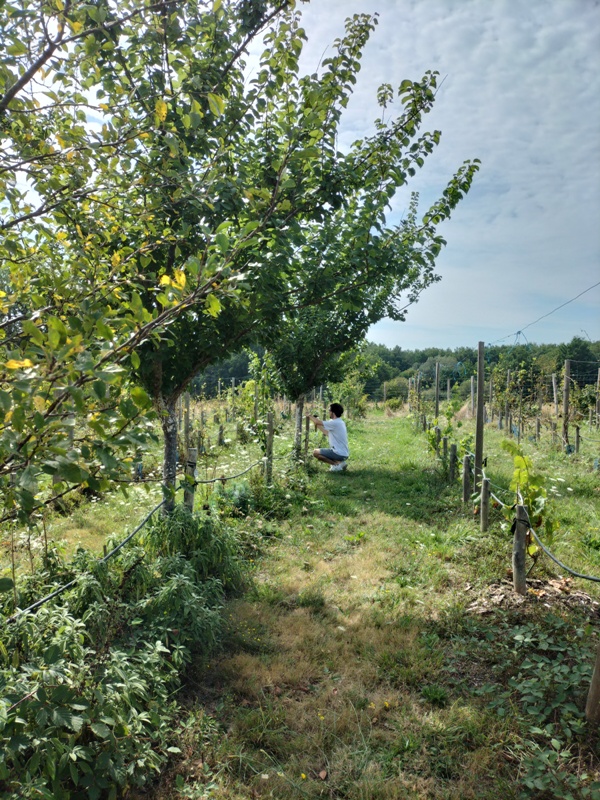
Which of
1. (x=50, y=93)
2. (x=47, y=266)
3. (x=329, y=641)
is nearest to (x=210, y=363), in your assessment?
(x=47, y=266)

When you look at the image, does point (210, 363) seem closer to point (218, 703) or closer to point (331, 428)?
point (218, 703)

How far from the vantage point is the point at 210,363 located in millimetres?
4809

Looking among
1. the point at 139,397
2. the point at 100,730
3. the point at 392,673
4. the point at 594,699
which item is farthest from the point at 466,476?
the point at 139,397

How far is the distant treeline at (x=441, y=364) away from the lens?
21281 millimetres

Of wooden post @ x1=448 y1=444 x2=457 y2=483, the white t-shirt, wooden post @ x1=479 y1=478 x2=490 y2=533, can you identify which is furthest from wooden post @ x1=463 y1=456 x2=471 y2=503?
the white t-shirt

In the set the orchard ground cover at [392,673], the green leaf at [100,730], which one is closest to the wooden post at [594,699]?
the orchard ground cover at [392,673]

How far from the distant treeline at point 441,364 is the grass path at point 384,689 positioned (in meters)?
9.63

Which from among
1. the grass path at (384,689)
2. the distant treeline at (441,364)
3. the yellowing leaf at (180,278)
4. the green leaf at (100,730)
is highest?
the distant treeline at (441,364)

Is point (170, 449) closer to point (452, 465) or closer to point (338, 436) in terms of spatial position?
point (452, 465)

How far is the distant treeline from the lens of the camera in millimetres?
21281

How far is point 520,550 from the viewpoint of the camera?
4.21m

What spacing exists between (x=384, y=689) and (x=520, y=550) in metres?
1.71

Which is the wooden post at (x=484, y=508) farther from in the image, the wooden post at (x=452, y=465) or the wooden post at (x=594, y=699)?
the wooden post at (x=594, y=699)

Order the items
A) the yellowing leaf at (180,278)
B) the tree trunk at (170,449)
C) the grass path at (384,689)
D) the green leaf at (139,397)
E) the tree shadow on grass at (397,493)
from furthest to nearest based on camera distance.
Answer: the tree shadow on grass at (397,493) < the tree trunk at (170,449) < the grass path at (384,689) < the yellowing leaf at (180,278) < the green leaf at (139,397)
